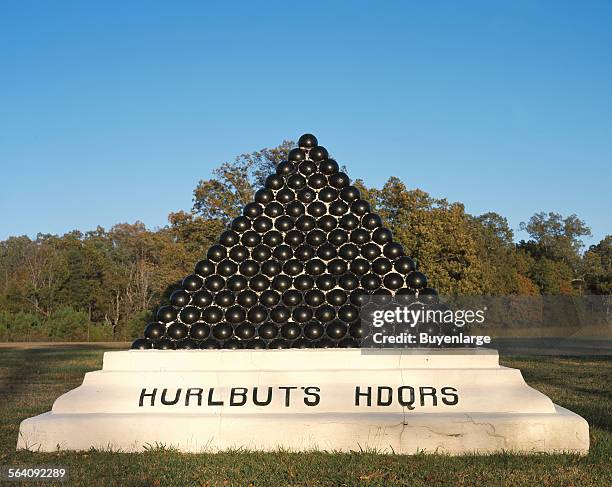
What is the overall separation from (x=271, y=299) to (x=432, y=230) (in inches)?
985

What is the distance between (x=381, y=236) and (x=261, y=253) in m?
1.72

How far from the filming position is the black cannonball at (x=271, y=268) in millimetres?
9953

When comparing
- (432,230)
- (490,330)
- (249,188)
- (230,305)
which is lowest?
(490,330)

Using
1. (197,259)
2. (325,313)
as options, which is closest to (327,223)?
(325,313)

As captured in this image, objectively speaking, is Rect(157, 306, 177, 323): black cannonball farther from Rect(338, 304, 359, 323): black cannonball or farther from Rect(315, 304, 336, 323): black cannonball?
Rect(338, 304, 359, 323): black cannonball

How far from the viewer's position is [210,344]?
31.6 feet

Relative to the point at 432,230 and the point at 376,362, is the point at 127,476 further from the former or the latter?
the point at 432,230

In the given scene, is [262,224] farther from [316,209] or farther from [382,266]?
[382,266]

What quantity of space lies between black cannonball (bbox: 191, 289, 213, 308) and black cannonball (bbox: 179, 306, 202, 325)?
0.23 feet

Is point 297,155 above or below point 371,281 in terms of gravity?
above

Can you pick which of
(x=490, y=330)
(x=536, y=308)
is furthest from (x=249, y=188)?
(x=536, y=308)

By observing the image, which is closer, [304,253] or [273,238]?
[304,253]

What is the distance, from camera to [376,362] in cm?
907

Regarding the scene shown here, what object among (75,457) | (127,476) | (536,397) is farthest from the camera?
(536,397)
